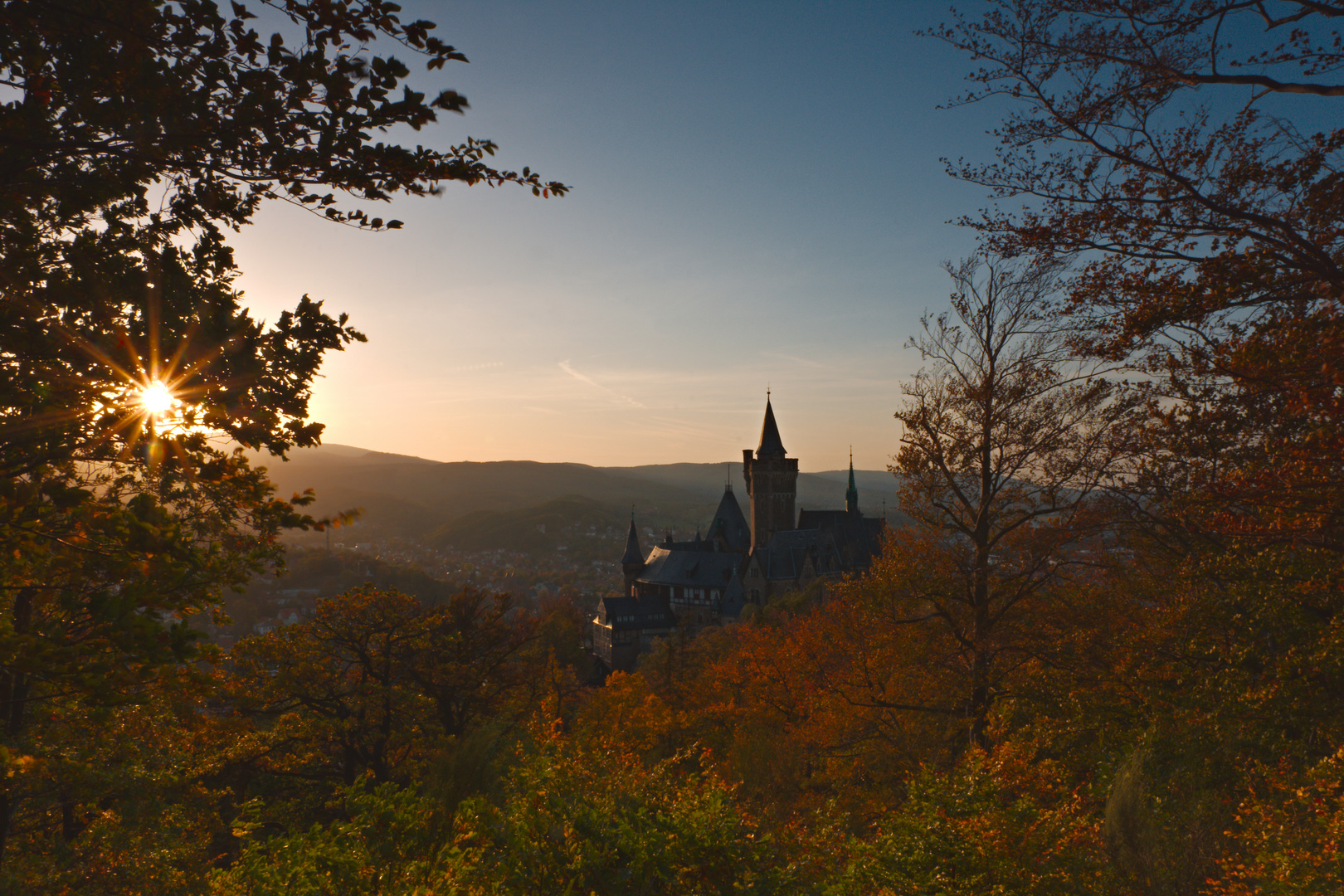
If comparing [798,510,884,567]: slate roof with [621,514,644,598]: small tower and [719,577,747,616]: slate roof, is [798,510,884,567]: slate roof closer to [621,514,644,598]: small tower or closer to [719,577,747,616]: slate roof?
[719,577,747,616]: slate roof

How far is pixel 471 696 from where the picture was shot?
22.0 metres

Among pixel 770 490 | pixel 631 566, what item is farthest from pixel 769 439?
pixel 631 566

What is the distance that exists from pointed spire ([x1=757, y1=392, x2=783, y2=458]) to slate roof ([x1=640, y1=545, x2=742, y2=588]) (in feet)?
37.5

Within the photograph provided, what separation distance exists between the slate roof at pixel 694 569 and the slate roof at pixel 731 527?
4.79 metres

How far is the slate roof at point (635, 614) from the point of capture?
66062mm

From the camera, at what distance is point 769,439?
71.2 metres

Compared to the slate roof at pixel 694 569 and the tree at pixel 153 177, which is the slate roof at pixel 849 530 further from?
the tree at pixel 153 177

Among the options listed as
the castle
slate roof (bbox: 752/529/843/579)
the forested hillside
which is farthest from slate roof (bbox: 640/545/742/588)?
the forested hillside

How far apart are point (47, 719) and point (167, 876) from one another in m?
3.02

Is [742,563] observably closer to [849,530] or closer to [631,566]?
[849,530]

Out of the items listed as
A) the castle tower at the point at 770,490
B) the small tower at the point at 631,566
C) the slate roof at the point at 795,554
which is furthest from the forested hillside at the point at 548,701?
the small tower at the point at 631,566

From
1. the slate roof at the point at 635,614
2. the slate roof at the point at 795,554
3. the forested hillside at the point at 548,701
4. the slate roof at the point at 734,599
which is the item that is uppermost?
the forested hillside at the point at 548,701

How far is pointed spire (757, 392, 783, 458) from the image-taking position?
2776 inches

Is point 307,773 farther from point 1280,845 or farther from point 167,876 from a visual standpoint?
point 1280,845
